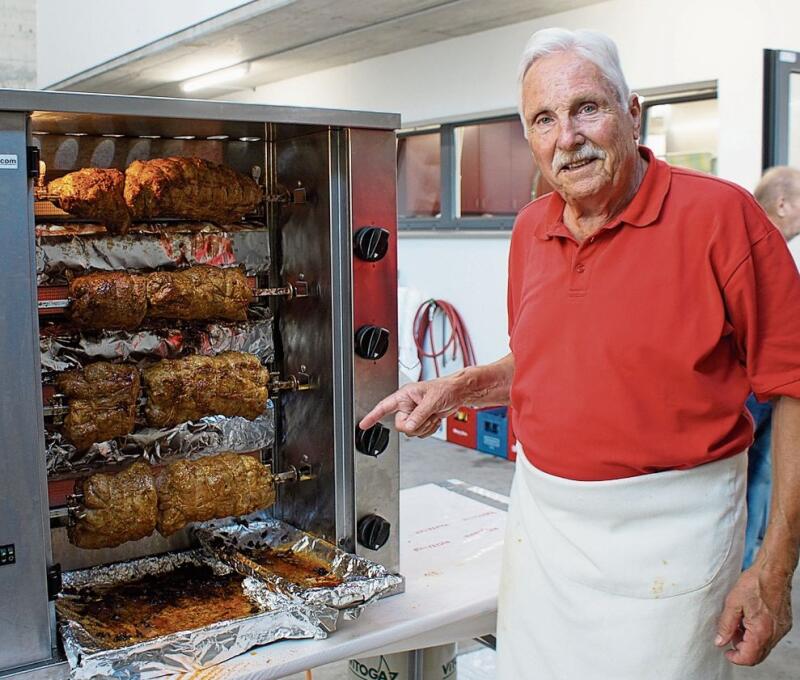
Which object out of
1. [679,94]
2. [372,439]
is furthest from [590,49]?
[679,94]

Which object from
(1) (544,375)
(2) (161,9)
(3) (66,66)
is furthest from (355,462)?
(3) (66,66)

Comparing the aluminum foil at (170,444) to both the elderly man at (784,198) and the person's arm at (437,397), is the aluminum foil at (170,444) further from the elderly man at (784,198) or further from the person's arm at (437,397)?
the elderly man at (784,198)

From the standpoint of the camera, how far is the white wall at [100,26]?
6016 mm

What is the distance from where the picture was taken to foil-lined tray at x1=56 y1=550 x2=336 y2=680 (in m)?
1.34

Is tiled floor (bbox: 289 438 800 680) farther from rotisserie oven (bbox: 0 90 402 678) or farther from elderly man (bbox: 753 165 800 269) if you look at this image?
elderly man (bbox: 753 165 800 269)

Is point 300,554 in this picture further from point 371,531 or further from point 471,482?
point 471,482

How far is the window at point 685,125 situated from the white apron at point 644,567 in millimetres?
3845

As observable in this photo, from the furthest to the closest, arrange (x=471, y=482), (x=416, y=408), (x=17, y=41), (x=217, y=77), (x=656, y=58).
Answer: (x=17, y=41) < (x=217, y=77) < (x=471, y=482) < (x=656, y=58) < (x=416, y=408)

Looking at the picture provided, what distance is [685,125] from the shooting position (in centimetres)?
517

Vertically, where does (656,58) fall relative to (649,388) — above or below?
above

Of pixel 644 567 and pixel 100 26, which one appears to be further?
pixel 100 26

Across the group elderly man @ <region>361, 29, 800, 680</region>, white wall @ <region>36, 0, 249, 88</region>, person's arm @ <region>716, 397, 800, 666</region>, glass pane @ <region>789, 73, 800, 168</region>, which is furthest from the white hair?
white wall @ <region>36, 0, 249, 88</region>

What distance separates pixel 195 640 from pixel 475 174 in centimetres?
556

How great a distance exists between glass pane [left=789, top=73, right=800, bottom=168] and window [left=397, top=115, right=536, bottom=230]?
6.84ft
